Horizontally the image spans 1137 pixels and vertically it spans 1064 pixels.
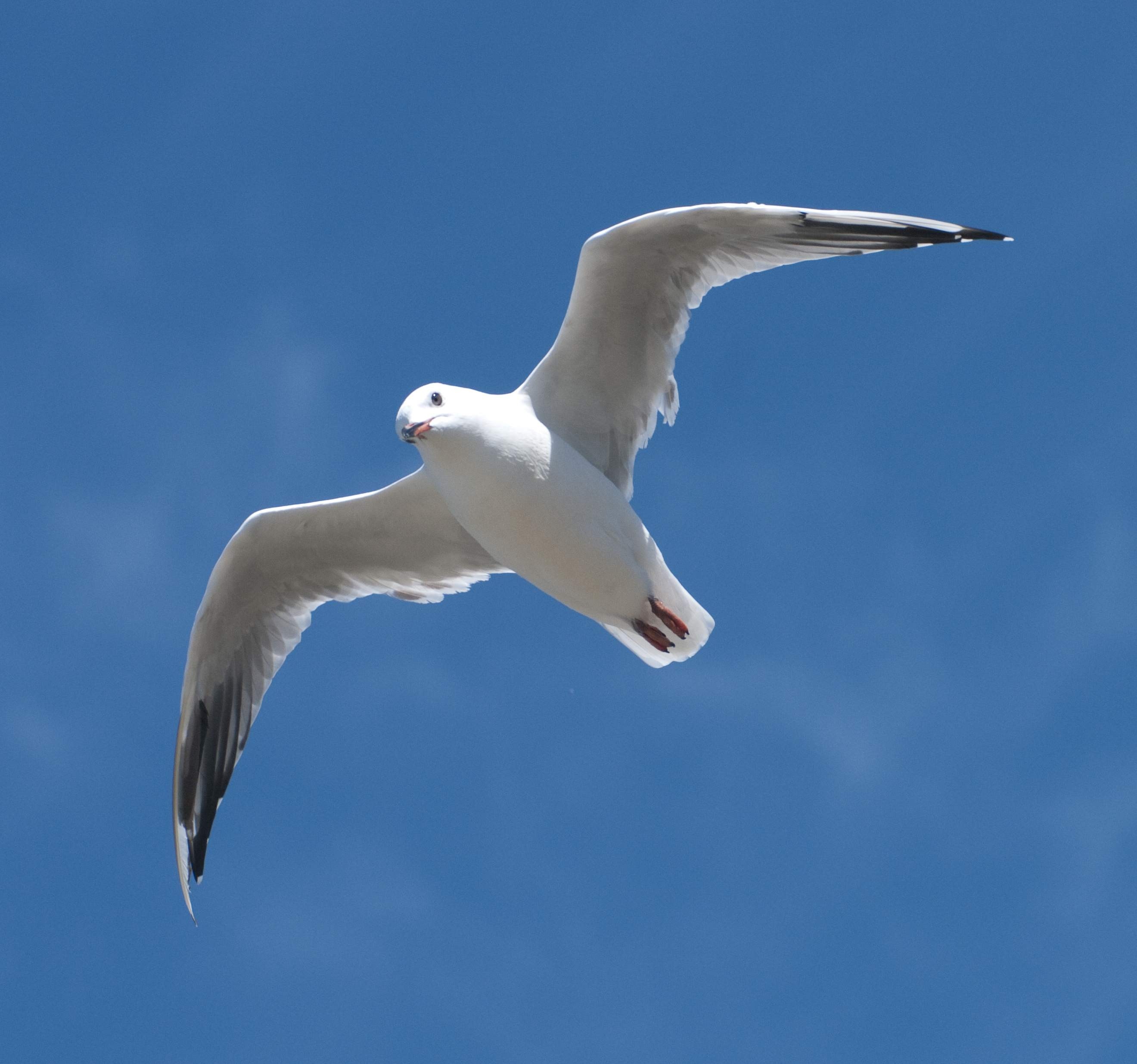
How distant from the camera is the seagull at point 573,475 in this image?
8172mm

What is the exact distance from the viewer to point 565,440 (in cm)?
868

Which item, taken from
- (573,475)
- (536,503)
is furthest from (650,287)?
(536,503)

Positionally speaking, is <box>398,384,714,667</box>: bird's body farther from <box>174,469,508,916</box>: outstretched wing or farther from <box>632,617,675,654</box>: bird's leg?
<box>174,469,508,916</box>: outstretched wing

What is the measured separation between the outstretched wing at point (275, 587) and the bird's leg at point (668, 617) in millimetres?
1311

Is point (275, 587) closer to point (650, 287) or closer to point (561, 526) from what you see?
point (561, 526)

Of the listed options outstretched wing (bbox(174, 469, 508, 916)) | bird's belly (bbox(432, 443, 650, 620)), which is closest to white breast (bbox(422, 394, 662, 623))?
bird's belly (bbox(432, 443, 650, 620))

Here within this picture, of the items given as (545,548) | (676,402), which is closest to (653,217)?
(676,402)

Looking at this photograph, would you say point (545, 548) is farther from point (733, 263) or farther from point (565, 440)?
point (733, 263)

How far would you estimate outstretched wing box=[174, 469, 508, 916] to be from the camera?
30.5ft

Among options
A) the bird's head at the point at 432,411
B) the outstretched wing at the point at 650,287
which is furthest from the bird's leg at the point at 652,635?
the bird's head at the point at 432,411

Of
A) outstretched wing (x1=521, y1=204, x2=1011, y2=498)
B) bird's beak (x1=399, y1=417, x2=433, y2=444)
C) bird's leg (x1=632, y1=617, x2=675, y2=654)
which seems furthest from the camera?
bird's leg (x1=632, y1=617, x2=675, y2=654)

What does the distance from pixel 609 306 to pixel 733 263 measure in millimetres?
678

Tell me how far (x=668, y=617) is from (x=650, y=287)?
5.86 ft

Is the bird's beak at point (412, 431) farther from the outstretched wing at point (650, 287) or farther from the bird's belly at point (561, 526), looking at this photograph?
the outstretched wing at point (650, 287)
